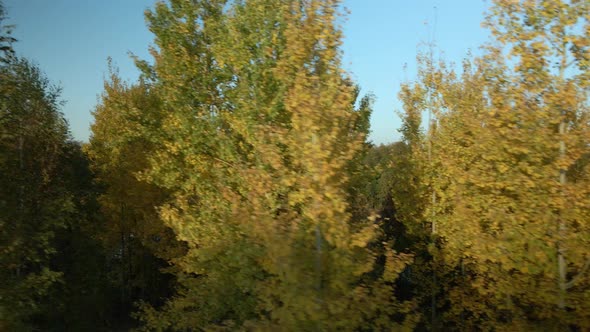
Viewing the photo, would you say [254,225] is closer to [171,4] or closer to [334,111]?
[334,111]

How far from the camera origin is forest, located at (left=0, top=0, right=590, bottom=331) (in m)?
6.19

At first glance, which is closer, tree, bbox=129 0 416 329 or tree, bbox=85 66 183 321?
tree, bbox=129 0 416 329

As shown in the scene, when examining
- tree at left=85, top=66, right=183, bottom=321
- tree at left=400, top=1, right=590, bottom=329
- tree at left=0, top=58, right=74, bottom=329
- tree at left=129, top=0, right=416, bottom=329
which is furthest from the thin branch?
tree at left=85, top=66, right=183, bottom=321

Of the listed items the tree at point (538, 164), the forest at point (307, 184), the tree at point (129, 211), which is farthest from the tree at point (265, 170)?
the tree at point (129, 211)

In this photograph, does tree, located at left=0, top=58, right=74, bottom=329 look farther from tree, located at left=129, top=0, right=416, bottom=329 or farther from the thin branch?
the thin branch

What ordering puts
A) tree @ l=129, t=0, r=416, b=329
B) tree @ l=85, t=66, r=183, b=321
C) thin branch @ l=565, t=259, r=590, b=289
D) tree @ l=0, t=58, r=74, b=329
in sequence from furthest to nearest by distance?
tree @ l=85, t=66, r=183, b=321 < tree @ l=0, t=58, r=74, b=329 < thin branch @ l=565, t=259, r=590, b=289 < tree @ l=129, t=0, r=416, b=329

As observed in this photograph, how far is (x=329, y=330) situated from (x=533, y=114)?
4876mm

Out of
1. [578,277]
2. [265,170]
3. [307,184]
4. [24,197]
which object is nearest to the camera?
[307,184]

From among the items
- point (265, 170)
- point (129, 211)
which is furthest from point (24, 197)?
point (129, 211)

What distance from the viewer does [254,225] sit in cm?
625

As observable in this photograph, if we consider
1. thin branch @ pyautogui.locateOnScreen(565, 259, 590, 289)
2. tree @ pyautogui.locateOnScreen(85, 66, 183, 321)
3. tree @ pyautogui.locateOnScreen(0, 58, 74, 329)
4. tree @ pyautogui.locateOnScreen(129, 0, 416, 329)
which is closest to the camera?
tree @ pyautogui.locateOnScreen(129, 0, 416, 329)

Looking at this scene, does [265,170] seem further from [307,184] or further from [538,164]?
[538,164]

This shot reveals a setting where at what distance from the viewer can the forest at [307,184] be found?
244 inches

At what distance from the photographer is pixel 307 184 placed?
5973 millimetres
